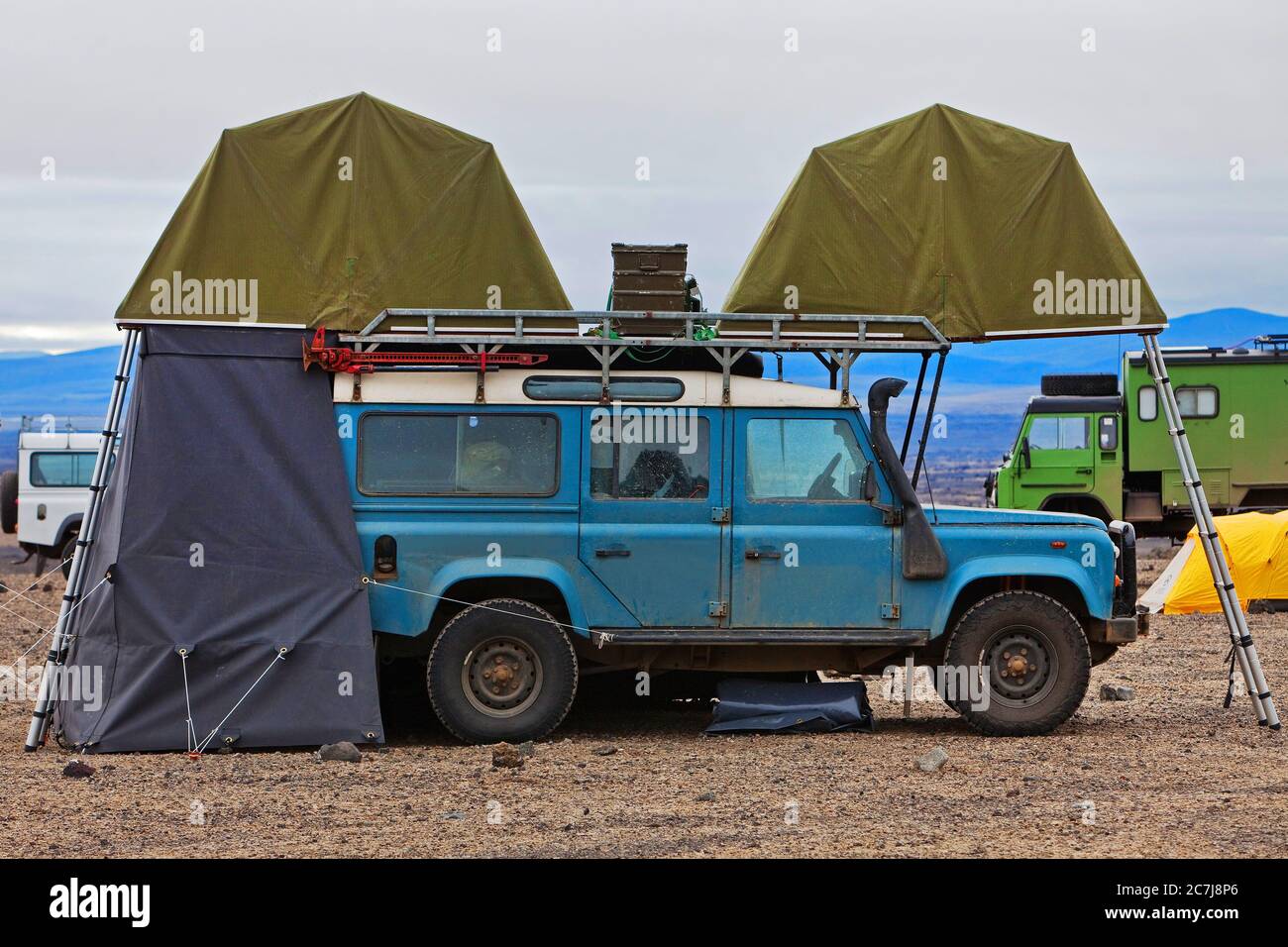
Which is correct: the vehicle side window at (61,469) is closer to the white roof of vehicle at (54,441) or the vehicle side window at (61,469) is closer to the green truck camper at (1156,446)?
the white roof of vehicle at (54,441)

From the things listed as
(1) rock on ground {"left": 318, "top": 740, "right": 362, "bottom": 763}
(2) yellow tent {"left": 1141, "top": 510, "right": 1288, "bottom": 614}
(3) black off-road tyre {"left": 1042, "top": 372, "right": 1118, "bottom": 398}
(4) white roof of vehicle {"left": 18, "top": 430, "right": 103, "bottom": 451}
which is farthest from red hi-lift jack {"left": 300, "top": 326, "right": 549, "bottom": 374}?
(4) white roof of vehicle {"left": 18, "top": 430, "right": 103, "bottom": 451}

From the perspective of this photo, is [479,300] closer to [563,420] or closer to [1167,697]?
[563,420]

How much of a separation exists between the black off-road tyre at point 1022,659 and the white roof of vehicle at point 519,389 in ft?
5.54

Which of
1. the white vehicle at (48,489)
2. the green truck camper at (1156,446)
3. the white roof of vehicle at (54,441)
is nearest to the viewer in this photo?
the green truck camper at (1156,446)

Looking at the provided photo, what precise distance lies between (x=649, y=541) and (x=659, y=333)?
138 cm

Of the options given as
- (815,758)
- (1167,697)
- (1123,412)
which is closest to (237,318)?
(815,758)

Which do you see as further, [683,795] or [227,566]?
[227,566]

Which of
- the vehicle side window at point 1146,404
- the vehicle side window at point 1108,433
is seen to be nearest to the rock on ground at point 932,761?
the vehicle side window at point 1108,433

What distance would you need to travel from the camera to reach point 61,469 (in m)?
27.9

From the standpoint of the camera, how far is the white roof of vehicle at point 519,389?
10547 mm

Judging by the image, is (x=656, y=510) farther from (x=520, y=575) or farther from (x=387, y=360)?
(x=387, y=360)

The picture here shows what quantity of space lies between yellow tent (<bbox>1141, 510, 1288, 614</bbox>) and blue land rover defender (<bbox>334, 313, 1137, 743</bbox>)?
A: 9937mm

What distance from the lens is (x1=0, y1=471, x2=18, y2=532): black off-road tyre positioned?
2761 cm

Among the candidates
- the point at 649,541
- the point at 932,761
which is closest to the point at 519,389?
the point at 649,541
